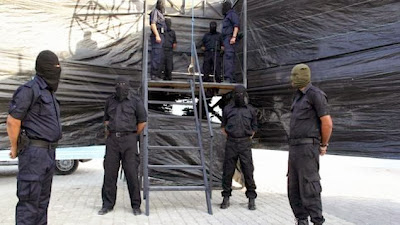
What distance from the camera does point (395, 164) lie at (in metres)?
5.73

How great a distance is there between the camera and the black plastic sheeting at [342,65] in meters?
5.39

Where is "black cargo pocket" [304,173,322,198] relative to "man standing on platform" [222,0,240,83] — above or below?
below

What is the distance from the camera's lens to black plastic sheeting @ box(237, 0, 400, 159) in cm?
539

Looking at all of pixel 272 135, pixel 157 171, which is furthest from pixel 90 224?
pixel 272 135

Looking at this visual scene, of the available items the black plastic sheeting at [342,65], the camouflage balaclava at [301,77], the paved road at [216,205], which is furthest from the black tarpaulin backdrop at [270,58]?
→ the camouflage balaclava at [301,77]

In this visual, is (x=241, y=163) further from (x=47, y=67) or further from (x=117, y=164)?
(x=47, y=67)

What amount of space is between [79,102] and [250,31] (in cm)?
349

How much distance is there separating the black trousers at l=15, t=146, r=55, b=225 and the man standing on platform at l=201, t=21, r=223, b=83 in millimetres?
5125

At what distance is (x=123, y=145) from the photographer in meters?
6.00

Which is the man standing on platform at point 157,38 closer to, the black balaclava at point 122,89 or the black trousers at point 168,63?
the black trousers at point 168,63

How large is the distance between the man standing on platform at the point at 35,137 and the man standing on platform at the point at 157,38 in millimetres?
3723

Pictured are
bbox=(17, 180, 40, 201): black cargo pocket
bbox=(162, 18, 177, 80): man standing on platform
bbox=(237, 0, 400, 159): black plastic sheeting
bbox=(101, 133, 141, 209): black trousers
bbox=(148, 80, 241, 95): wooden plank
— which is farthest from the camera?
bbox=(162, 18, 177, 80): man standing on platform

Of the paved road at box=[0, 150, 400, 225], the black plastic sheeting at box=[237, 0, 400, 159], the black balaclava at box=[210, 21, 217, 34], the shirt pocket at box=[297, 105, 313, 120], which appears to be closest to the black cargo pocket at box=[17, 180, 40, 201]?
the paved road at box=[0, 150, 400, 225]

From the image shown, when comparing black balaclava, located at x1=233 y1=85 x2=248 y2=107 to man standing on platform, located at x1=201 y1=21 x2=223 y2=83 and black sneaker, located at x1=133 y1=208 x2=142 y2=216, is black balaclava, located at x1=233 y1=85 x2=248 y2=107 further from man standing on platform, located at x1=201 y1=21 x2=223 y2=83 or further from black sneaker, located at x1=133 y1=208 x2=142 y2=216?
black sneaker, located at x1=133 y1=208 x2=142 y2=216
